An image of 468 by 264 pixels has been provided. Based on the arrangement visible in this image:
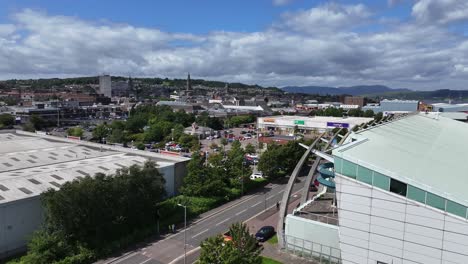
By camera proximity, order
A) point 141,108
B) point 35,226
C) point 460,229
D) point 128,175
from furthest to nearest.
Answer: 1. point 141,108
2. point 128,175
3. point 35,226
4. point 460,229

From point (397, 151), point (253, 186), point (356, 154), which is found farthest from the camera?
point (253, 186)

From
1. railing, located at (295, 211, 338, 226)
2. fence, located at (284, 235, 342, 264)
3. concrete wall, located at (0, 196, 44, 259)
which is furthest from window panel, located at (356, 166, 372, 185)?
concrete wall, located at (0, 196, 44, 259)

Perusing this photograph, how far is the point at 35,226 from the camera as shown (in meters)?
31.8

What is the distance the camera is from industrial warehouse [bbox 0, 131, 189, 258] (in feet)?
99.1

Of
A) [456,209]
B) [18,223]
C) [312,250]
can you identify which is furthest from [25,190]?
[456,209]

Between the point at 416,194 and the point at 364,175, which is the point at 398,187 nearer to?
the point at 416,194

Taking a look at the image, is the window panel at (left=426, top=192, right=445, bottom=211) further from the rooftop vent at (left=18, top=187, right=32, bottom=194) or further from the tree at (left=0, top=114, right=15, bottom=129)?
the tree at (left=0, top=114, right=15, bottom=129)

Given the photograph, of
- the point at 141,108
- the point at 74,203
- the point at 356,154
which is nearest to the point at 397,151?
the point at 356,154

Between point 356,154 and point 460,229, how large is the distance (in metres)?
7.78

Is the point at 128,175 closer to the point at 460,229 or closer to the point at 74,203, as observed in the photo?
the point at 74,203

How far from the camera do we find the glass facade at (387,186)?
68.9ft

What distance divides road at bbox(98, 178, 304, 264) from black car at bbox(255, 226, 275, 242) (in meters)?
3.97

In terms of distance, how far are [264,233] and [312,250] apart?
5404 mm

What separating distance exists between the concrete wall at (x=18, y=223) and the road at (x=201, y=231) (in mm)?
8231
